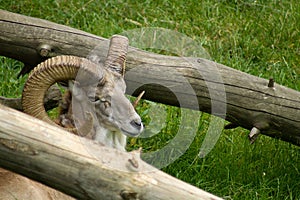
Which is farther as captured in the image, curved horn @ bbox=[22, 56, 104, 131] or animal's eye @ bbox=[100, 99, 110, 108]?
animal's eye @ bbox=[100, 99, 110, 108]

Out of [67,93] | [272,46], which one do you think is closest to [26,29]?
[67,93]

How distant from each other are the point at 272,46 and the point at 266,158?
2.11 meters

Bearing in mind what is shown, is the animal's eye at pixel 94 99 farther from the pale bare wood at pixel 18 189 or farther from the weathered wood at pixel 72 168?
the weathered wood at pixel 72 168

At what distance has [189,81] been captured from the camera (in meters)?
6.39

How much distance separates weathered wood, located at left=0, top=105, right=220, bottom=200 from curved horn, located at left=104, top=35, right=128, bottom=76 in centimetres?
183

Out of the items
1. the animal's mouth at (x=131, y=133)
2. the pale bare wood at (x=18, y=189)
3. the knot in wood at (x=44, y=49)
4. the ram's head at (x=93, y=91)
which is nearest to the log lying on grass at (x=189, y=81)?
the knot in wood at (x=44, y=49)

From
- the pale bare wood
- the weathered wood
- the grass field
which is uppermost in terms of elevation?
the weathered wood

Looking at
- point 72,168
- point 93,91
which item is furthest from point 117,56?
point 72,168

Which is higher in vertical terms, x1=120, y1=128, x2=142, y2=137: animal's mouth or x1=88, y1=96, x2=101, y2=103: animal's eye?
x1=88, y1=96, x2=101, y2=103: animal's eye

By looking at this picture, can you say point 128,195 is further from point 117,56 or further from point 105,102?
point 117,56

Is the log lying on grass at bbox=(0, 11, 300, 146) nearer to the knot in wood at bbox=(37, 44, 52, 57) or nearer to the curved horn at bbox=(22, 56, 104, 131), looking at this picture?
the knot in wood at bbox=(37, 44, 52, 57)

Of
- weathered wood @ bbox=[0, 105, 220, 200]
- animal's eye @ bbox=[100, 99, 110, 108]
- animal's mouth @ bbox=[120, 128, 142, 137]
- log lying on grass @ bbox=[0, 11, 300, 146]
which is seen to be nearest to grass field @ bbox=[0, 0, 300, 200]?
log lying on grass @ bbox=[0, 11, 300, 146]

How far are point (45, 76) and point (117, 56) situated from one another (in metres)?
0.60

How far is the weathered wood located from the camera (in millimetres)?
4043
